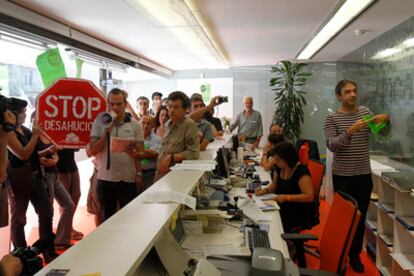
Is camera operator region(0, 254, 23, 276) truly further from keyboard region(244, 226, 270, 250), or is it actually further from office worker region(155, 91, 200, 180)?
office worker region(155, 91, 200, 180)

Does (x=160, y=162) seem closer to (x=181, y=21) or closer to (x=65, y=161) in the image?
(x=65, y=161)

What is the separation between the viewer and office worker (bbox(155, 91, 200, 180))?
2.81 metres

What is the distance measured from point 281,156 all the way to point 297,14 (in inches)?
64.9

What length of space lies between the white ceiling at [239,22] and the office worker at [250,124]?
1.01 meters

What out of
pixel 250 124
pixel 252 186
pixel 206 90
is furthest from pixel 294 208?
pixel 206 90

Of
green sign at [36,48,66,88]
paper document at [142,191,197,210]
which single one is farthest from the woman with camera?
paper document at [142,191,197,210]

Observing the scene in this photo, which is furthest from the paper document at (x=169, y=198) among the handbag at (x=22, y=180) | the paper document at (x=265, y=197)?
the handbag at (x=22, y=180)

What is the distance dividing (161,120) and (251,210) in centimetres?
171

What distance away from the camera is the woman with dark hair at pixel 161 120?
3.85m

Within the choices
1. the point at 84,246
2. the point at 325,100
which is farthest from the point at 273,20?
the point at 325,100

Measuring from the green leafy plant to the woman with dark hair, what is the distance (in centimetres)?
387

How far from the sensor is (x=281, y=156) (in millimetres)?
2891

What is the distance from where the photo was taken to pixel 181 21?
3.73 m

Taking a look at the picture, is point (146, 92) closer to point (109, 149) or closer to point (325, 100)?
point (325, 100)
